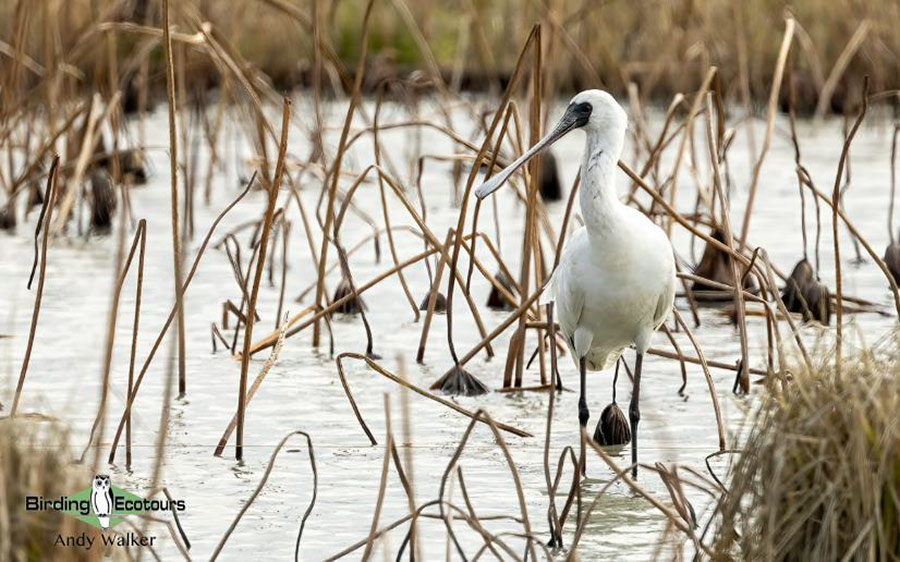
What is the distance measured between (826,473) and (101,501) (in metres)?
1.60

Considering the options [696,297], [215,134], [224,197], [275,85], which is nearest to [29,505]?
[696,297]

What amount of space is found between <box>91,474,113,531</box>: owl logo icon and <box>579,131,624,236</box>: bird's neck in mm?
1922

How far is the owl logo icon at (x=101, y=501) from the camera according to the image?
3514 mm

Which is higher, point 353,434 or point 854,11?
point 854,11

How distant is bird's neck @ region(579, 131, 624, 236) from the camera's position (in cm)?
496

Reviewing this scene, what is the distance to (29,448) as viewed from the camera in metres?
3.23

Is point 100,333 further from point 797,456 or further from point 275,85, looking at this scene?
point 275,85

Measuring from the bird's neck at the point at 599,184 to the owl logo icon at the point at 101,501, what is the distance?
192cm

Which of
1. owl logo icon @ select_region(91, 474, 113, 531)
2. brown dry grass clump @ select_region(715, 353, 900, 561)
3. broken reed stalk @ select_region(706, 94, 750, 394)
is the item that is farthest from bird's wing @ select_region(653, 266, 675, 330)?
owl logo icon @ select_region(91, 474, 113, 531)

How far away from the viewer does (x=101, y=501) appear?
3.58m

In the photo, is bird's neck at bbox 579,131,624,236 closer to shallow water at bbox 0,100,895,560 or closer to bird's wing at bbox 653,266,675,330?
bird's wing at bbox 653,266,675,330

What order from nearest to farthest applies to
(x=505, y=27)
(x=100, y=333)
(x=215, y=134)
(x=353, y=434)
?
(x=353, y=434) < (x=100, y=333) < (x=215, y=134) < (x=505, y=27)

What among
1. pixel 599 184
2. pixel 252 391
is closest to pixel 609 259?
pixel 599 184

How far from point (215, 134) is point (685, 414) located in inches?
187
